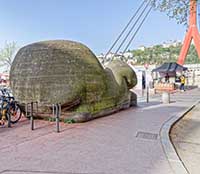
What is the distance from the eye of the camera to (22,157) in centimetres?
485

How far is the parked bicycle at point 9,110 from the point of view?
27.2ft

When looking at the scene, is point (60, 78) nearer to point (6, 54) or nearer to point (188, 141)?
point (188, 141)

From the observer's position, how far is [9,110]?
8.38 meters

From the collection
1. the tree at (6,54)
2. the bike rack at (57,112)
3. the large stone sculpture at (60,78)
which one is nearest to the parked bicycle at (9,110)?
the large stone sculpture at (60,78)

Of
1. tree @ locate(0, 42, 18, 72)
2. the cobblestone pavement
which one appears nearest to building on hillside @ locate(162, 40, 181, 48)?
tree @ locate(0, 42, 18, 72)

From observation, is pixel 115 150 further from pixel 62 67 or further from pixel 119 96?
pixel 119 96

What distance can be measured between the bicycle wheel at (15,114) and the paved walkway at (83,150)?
2.02ft

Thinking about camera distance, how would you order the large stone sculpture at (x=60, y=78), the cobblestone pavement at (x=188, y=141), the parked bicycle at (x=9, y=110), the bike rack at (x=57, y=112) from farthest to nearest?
the large stone sculpture at (x=60, y=78) → the parked bicycle at (x=9, y=110) → the bike rack at (x=57, y=112) → the cobblestone pavement at (x=188, y=141)

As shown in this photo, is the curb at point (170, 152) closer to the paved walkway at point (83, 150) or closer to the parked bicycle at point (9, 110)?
the paved walkway at point (83, 150)

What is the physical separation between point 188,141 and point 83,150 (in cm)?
296

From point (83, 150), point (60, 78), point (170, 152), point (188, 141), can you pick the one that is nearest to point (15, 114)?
point (60, 78)

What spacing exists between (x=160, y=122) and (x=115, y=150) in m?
3.91

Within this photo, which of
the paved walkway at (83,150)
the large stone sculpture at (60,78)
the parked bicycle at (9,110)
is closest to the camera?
the paved walkway at (83,150)

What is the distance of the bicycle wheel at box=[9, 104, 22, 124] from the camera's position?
28.6 ft
